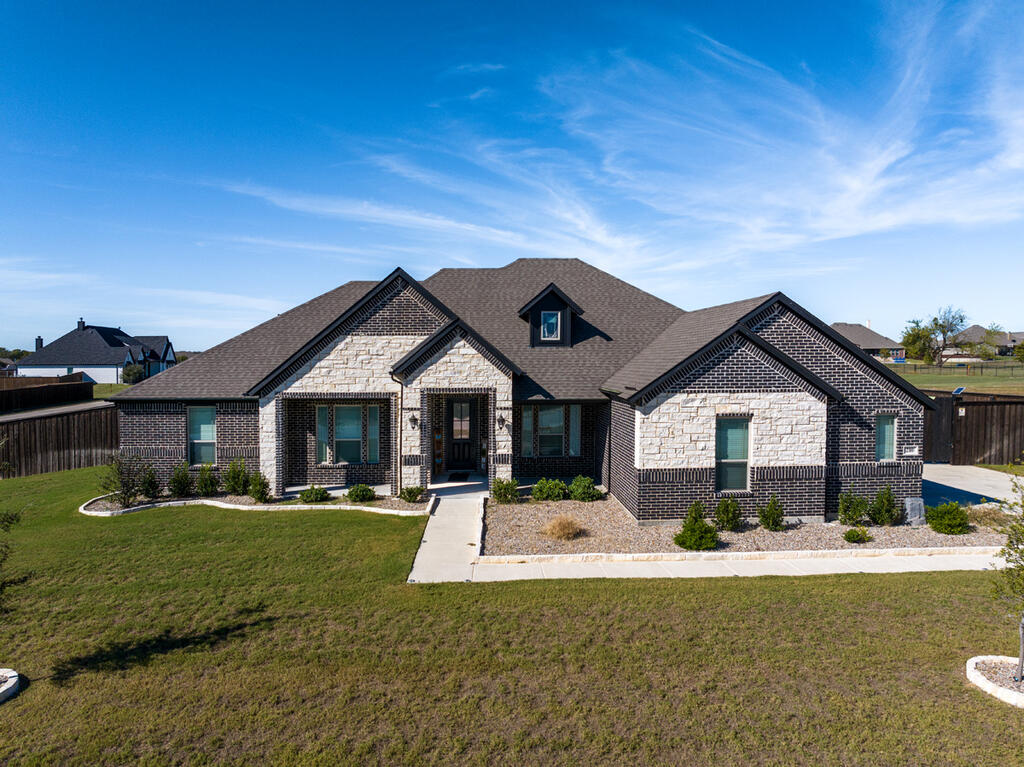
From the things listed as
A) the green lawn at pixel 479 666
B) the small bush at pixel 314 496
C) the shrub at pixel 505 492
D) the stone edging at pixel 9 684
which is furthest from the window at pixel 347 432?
the stone edging at pixel 9 684

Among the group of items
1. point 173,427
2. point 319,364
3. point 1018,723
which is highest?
point 319,364

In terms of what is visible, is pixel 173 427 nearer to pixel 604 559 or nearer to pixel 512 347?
pixel 512 347

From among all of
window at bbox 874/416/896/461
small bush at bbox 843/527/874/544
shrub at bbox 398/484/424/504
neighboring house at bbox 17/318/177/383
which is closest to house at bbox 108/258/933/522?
window at bbox 874/416/896/461

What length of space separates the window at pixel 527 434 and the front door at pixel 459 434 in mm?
2146

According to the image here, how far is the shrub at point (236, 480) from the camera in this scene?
17156 millimetres

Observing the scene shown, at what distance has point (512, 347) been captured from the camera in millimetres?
19688

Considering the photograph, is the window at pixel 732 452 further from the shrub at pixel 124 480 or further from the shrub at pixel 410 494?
the shrub at pixel 124 480

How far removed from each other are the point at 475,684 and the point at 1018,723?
6.08 m

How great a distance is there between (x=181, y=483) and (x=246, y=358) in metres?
4.47

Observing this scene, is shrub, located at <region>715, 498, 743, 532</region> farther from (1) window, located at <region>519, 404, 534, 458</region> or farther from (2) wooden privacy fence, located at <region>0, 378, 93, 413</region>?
(2) wooden privacy fence, located at <region>0, 378, 93, 413</region>

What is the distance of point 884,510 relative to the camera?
14.6 metres

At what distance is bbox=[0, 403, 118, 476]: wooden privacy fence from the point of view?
21562mm

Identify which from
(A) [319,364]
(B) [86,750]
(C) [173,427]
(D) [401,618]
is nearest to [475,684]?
(D) [401,618]

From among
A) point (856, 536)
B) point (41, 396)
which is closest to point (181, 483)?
point (856, 536)
